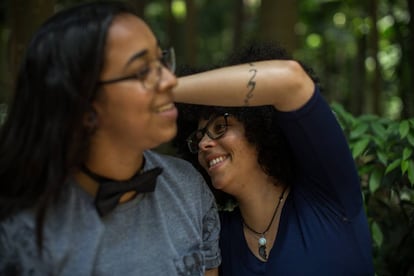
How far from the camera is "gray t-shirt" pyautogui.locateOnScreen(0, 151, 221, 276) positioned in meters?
1.73

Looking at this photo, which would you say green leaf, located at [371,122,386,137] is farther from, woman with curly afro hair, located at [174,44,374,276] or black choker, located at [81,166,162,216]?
black choker, located at [81,166,162,216]

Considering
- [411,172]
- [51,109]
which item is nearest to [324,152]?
[411,172]

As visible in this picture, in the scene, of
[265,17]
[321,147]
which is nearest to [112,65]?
[321,147]

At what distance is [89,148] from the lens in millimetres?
1803

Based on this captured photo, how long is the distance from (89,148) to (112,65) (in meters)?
0.30

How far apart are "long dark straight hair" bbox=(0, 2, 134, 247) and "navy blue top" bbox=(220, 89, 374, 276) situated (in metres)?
0.77

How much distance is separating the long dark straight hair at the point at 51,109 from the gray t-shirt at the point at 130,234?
0.07 m

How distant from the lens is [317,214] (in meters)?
2.30

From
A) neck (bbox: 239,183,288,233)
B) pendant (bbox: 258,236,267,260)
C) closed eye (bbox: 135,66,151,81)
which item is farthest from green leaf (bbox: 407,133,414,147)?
closed eye (bbox: 135,66,151,81)

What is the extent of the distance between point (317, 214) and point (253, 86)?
670mm

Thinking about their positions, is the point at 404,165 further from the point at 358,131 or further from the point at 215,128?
the point at 215,128

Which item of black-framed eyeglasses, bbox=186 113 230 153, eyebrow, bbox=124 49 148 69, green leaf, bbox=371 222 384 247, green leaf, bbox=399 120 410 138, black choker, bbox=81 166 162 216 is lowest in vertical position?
green leaf, bbox=371 222 384 247

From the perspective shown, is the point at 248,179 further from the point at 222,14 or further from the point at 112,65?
the point at 222,14

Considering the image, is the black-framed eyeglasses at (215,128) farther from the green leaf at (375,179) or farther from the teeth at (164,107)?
the green leaf at (375,179)
